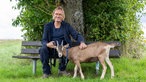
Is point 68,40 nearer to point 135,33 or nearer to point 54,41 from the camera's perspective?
point 54,41

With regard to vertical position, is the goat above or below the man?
below

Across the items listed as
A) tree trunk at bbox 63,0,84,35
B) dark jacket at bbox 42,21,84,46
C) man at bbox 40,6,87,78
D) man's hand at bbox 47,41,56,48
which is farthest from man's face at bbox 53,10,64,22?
tree trunk at bbox 63,0,84,35

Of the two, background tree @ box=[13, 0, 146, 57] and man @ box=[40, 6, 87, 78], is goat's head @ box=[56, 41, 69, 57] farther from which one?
background tree @ box=[13, 0, 146, 57]

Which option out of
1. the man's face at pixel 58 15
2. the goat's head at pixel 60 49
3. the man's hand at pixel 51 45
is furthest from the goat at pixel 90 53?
the man's face at pixel 58 15

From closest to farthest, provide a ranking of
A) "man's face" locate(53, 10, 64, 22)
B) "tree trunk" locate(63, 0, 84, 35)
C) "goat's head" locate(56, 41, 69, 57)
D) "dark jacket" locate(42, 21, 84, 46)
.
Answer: "goat's head" locate(56, 41, 69, 57), "man's face" locate(53, 10, 64, 22), "dark jacket" locate(42, 21, 84, 46), "tree trunk" locate(63, 0, 84, 35)

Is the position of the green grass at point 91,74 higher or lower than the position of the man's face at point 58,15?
lower

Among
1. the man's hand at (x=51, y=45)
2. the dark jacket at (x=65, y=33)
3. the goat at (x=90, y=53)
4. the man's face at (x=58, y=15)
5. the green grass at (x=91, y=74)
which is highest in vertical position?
the man's face at (x=58, y=15)

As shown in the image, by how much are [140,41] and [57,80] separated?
5.97 metres

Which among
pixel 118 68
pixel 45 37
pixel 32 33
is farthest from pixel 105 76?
pixel 32 33

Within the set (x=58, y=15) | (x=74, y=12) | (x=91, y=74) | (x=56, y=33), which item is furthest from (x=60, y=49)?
(x=74, y=12)

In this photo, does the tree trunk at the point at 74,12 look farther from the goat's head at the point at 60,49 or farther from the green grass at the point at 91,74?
the goat's head at the point at 60,49

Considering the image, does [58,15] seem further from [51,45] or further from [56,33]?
[51,45]

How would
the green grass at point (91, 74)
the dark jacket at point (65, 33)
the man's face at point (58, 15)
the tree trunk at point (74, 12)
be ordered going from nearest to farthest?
the green grass at point (91, 74)
the man's face at point (58, 15)
the dark jacket at point (65, 33)
the tree trunk at point (74, 12)

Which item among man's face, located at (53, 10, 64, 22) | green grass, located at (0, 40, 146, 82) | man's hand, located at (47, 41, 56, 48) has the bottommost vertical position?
green grass, located at (0, 40, 146, 82)
